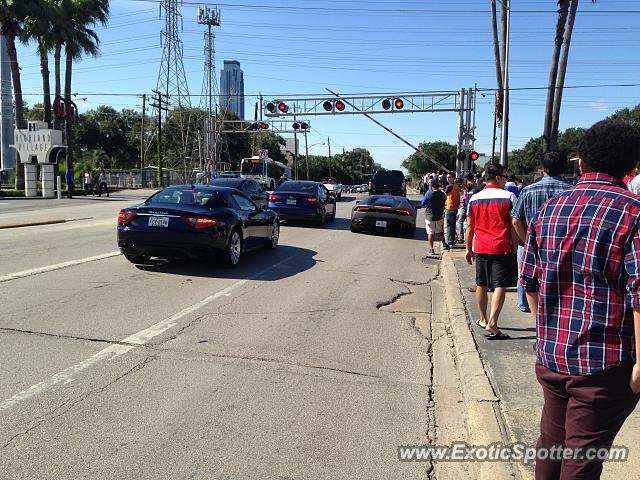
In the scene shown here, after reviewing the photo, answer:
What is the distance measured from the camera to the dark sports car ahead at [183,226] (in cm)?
929

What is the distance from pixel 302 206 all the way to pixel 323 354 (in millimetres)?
13028

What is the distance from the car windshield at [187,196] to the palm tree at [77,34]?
98.7ft

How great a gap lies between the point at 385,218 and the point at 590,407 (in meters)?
14.7

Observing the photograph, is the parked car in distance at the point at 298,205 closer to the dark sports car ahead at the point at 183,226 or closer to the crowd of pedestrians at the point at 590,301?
the dark sports car ahead at the point at 183,226

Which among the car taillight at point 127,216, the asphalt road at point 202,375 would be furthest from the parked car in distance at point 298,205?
the car taillight at point 127,216

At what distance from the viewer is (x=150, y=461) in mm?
3580

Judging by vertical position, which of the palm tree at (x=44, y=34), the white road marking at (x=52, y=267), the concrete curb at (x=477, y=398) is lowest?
the concrete curb at (x=477, y=398)

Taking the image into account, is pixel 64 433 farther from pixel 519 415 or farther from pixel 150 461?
pixel 519 415

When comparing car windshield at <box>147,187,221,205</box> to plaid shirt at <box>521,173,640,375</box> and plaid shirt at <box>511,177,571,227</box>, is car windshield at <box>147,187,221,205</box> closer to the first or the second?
plaid shirt at <box>511,177,571,227</box>

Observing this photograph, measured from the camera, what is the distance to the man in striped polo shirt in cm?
639

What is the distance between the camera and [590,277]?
2568mm

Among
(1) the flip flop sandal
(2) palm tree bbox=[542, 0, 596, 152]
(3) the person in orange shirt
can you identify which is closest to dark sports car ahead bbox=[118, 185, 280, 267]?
(1) the flip flop sandal

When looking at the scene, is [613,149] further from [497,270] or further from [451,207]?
[451,207]

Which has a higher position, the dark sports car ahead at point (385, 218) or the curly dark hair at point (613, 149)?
the curly dark hair at point (613, 149)
